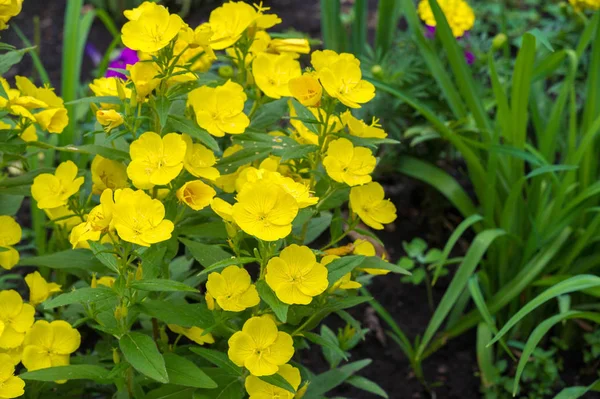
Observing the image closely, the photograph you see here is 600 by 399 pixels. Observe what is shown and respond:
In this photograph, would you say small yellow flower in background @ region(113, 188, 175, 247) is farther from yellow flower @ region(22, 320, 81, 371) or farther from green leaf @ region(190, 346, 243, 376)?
yellow flower @ region(22, 320, 81, 371)

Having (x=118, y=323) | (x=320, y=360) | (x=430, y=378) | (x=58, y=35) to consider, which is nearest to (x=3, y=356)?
(x=118, y=323)

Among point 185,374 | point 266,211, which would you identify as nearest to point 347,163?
point 266,211

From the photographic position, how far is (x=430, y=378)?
6.72 ft

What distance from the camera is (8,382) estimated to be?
126 cm

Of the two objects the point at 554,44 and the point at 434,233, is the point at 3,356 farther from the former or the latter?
the point at 554,44

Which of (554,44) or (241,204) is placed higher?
(241,204)

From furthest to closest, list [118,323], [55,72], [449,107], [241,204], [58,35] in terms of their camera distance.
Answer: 1. [58,35]
2. [55,72]
3. [449,107]
4. [118,323]
5. [241,204]

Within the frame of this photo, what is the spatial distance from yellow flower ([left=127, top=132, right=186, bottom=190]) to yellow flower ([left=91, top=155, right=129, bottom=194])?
15cm

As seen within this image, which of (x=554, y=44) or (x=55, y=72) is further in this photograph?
(x=55, y=72)

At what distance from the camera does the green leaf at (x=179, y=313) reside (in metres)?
1.25

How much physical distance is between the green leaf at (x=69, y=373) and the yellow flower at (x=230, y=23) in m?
0.61

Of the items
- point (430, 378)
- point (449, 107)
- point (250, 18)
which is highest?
point (250, 18)

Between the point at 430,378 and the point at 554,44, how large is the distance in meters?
1.25

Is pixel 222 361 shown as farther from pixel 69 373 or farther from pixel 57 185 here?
pixel 57 185
